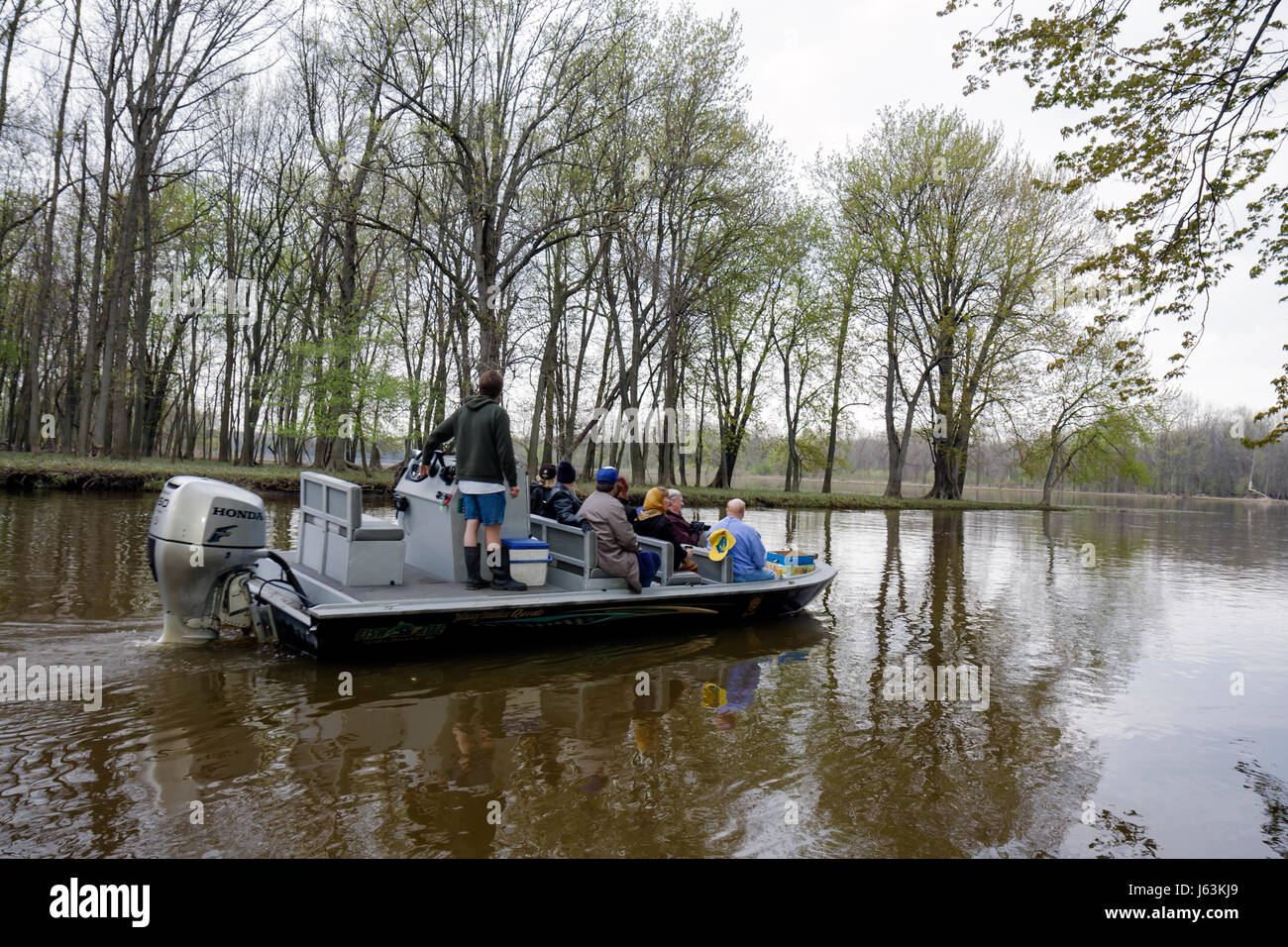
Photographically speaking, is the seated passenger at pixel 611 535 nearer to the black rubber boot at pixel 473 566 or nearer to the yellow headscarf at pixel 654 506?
the yellow headscarf at pixel 654 506

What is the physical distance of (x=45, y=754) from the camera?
410 cm

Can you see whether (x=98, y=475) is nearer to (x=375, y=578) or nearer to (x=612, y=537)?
(x=375, y=578)

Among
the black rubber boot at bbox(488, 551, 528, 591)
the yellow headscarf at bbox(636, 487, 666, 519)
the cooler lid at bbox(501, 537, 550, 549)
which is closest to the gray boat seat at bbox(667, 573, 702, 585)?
the yellow headscarf at bbox(636, 487, 666, 519)

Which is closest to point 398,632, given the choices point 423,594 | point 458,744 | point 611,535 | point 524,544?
point 423,594

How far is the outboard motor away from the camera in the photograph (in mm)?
5816

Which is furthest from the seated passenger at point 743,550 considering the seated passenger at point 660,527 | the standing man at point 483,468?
the standing man at point 483,468

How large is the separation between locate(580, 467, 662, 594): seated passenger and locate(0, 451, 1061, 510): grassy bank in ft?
55.5

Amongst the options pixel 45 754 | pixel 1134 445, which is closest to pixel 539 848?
pixel 45 754

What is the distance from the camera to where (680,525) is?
8.84 m

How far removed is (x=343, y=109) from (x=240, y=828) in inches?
1131

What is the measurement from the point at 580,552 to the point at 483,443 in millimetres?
1578

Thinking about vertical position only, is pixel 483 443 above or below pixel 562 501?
above

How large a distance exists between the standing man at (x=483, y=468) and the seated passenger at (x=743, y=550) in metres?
2.71
